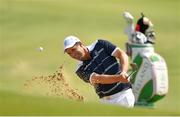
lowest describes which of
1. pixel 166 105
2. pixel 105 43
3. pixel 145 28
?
pixel 166 105

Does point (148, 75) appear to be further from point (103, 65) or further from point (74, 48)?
point (74, 48)

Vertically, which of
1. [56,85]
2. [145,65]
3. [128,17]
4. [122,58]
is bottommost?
[56,85]

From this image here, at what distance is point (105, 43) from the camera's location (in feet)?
11.3

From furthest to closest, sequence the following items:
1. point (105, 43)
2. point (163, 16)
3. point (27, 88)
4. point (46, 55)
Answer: point (163, 16), point (46, 55), point (27, 88), point (105, 43)

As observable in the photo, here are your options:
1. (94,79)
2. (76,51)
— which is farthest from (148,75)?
(76,51)

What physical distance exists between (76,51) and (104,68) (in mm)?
206

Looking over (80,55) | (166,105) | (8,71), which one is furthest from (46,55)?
(166,105)

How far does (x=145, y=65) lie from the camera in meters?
4.45

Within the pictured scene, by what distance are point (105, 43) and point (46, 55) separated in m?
0.77

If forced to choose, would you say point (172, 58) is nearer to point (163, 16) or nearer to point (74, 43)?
point (163, 16)

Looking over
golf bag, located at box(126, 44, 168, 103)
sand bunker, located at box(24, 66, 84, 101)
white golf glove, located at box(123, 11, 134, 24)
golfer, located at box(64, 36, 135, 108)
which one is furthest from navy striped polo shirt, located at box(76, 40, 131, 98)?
white golf glove, located at box(123, 11, 134, 24)

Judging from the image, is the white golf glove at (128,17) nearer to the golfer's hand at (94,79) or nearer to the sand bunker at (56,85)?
the sand bunker at (56,85)

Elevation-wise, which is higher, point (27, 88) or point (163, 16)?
point (163, 16)

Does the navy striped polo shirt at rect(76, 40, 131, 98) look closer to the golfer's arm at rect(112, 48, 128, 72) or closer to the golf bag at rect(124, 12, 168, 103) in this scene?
the golfer's arm at rect(112, 48, 128, 72)
